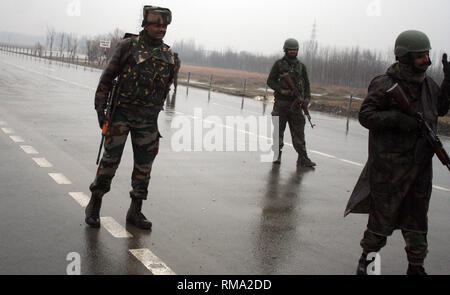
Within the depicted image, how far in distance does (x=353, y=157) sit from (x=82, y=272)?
8089 millimetres

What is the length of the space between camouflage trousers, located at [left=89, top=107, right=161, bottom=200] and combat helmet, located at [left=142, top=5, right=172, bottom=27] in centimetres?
86

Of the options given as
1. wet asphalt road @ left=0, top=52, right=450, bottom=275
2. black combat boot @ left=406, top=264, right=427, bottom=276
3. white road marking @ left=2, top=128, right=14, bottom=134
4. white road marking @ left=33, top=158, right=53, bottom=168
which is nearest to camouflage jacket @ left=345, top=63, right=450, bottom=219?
black combat boot @ left=406, top=264, right=427, bottom=276

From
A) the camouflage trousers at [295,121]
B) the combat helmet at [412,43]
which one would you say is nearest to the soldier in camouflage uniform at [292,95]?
the camouflage trousers at [295,121]

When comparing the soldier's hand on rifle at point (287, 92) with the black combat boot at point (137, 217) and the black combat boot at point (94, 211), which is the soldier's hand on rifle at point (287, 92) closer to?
the black combat boot at point (137, 217)

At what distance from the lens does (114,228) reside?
18.0 ft

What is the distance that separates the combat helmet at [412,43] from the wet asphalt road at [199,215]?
6.15ft

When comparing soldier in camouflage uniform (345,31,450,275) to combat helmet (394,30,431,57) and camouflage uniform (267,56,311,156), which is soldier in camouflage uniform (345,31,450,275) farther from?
camouflage uniform (267,56,311,156)

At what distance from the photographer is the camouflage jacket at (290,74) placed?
31.9ft

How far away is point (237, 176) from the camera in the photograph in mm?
8555

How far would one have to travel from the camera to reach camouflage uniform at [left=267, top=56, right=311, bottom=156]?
31.9ft

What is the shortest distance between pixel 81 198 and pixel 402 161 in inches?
141

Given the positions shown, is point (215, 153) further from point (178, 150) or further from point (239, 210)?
point (239, 210)

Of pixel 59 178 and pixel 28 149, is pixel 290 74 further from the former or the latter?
pixel 28 149

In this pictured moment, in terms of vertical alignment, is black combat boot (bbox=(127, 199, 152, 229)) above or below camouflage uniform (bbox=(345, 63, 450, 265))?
below
